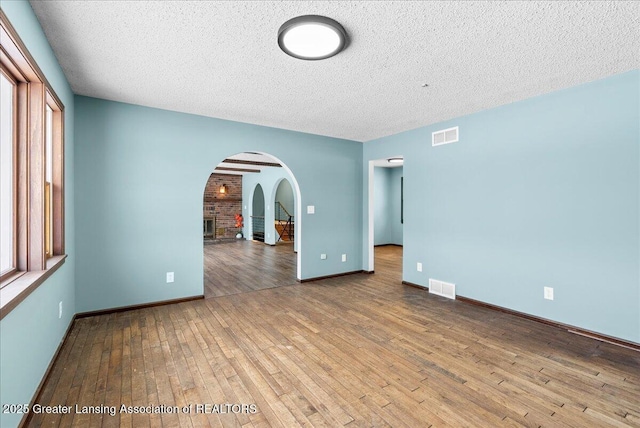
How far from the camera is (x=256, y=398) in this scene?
2.04 metres

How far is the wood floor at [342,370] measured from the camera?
1876 mm

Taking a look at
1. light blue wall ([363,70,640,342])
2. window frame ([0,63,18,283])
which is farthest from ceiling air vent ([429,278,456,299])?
window frame ([0,63,18,283])

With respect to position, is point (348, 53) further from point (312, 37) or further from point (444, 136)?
point (444, 136)

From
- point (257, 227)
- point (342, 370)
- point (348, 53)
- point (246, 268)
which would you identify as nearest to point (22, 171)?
point (348, 53)

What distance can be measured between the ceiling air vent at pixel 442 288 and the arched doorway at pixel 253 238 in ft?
6.94

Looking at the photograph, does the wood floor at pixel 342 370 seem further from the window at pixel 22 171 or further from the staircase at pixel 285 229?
the staircase at pixel 285 229

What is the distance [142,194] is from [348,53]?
2977mm

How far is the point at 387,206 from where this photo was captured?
9.59m

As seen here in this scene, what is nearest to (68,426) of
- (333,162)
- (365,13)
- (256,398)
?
(256,398)

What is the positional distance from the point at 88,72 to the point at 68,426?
9.40 feet

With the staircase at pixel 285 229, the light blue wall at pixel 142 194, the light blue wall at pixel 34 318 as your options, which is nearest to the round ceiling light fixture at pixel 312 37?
the light blue wall at pixel 34 318

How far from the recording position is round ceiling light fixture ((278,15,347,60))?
2.02m

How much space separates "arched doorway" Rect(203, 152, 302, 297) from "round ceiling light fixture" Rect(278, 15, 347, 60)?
2627 millimetres

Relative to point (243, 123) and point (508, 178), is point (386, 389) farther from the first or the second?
point (243, 123)
